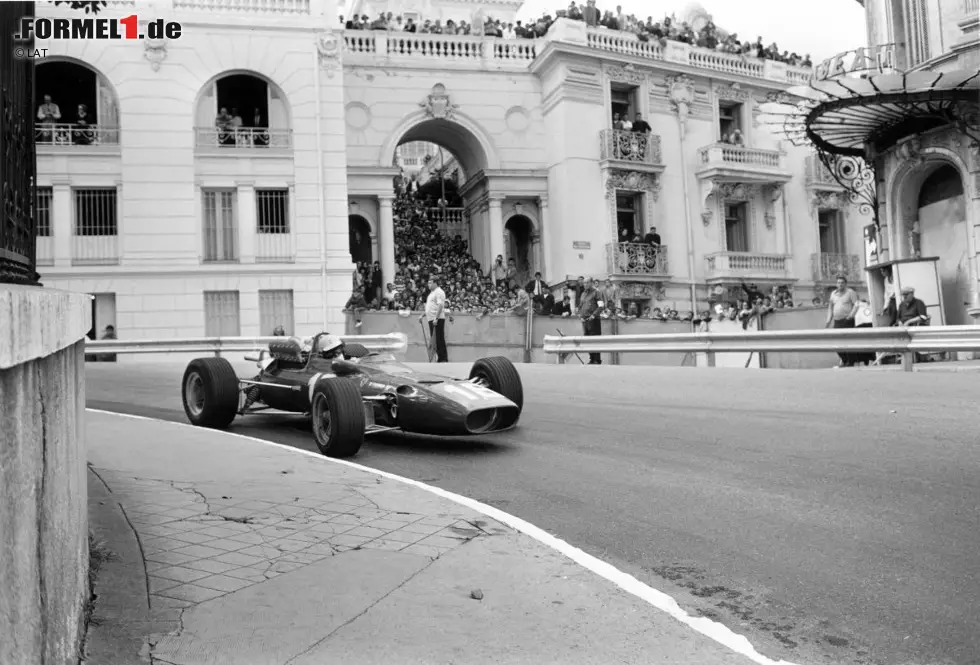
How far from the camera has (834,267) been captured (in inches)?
1453

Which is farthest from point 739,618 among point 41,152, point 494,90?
point 494,90

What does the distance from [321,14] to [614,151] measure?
1068cm

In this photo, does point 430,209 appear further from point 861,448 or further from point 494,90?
point 861,448

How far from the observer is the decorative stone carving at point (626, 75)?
32.6m

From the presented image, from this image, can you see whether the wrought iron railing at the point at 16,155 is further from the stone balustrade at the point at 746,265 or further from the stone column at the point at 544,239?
the stone balustrade at the point at 746,265

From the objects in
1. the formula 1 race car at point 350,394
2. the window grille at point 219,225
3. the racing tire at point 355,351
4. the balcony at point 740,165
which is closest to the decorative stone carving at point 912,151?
the balcony at point 740,165

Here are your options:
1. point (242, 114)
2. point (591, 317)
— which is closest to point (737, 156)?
point (591, 317)

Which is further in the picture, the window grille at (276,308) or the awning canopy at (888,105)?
the window grille at (276,308)

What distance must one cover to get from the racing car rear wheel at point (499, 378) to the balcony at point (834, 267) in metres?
29.0

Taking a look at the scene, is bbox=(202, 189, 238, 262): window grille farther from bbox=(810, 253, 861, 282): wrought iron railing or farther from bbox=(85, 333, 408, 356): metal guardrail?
bbox=(810, 253, 861, 282): wrought iron railing

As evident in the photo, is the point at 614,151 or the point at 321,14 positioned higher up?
the point at 321,14

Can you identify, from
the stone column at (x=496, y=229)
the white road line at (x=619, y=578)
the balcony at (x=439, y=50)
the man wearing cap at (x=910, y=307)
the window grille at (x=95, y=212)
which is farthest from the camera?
the stone column at (x=496, y=229)

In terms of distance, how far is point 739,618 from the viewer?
14.5ft

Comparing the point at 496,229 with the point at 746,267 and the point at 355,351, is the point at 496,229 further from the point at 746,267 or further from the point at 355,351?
the point at 355,351
